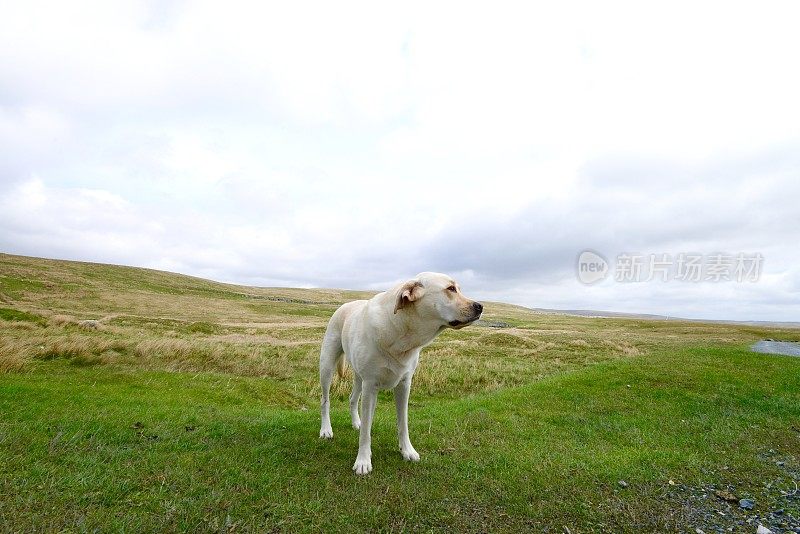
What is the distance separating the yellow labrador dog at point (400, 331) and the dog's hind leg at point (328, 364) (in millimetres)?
1068

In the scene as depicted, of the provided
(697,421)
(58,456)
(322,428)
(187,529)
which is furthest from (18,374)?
(697,421)

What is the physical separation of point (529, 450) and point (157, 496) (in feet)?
18.9

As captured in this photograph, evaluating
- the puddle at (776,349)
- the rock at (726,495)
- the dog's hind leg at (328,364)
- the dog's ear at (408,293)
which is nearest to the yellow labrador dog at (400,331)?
the dog's ear at (408,293)

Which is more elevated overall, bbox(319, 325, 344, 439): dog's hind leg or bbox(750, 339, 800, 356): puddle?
bbox(319, 325, 344, 439): dog's hind leg

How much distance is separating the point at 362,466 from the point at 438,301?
2669 mm

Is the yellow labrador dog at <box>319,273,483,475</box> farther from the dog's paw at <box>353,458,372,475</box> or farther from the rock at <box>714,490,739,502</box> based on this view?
the rock at <box>714,490,739,502</box>

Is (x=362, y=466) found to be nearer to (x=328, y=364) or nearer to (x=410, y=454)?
(x=410, y=454)

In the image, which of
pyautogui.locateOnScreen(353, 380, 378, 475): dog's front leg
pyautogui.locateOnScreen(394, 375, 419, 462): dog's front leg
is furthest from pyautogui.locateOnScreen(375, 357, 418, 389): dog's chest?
pyautogui.locateOnScreen(394, 375, 419, 462): dog's front leg

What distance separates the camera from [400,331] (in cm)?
591

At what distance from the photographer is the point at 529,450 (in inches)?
291

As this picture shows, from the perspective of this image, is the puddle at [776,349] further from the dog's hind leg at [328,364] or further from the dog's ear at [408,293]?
the dog's ear at [408,293]

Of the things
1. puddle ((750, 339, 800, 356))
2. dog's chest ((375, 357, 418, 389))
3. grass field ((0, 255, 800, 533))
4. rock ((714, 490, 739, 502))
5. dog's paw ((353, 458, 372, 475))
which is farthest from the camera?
puddle ((750, 339, 800, 356))

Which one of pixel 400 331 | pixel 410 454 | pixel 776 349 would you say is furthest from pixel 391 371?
pixel 776 349

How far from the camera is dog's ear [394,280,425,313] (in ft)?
18.7
